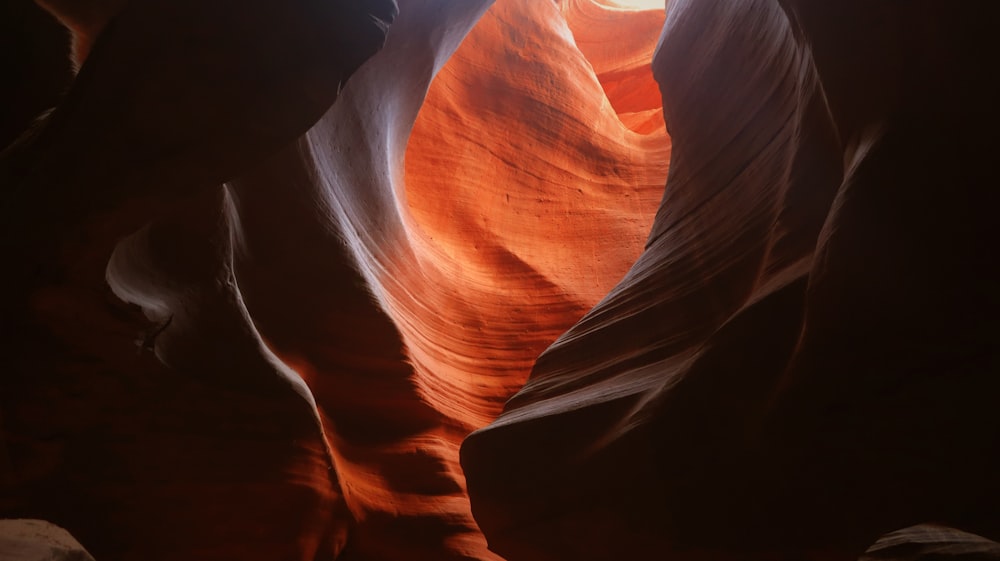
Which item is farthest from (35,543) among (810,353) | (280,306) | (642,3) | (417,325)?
(642,3)

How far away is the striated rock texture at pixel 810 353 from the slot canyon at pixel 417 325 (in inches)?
0.4

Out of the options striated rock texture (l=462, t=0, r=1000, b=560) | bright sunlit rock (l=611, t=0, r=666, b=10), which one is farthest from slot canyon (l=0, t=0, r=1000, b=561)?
bright sunlit rock (l=611, t=0, r=666, b=10)

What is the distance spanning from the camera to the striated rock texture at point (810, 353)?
2.12 m

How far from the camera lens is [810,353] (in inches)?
89.7

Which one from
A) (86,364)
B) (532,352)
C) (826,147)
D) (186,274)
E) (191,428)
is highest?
(826,147)

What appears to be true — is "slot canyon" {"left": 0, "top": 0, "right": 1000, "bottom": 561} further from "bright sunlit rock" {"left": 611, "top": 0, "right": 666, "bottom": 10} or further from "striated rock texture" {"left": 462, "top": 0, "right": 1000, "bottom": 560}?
"bright sunlit rock" {"left": 611, "top": 0, "right": 666, "bottom": 10}

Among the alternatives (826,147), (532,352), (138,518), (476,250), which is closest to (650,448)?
(826,147)

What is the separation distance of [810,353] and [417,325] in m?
3.78

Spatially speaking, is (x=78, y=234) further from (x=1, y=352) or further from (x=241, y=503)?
(x=241, y=503)

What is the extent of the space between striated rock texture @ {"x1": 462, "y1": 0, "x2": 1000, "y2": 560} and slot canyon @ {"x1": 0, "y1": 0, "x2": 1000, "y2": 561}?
10 mm

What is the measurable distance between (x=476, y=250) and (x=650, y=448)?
16.2 ft

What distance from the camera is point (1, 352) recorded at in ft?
8.99

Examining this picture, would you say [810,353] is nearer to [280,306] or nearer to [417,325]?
[280,306]

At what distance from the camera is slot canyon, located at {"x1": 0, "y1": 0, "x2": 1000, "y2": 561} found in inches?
85.3
